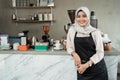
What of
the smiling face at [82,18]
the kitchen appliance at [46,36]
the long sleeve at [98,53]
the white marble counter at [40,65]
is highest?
the smiling face at [82,18]

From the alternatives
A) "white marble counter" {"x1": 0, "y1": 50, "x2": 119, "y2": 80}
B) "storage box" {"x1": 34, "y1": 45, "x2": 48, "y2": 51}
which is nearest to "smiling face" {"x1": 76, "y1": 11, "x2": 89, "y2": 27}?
"white marble counter" {"x1": 0, "y1": 50, "x2": 119, "y2": 80}

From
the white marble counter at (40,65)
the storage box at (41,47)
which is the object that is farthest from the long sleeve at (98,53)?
the storage box at (41,47)

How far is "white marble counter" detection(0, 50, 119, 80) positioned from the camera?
105 inches

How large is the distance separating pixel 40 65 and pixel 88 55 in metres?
0.75

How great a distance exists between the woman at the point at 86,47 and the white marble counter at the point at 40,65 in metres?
0.32

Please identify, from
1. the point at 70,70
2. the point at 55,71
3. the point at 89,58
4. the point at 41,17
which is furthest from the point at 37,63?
the point at 41,17

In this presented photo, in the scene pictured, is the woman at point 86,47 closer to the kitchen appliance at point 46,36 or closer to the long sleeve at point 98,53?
the long sleeve at point 98,53

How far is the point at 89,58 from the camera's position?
2.29 metres

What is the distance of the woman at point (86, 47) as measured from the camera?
87.5 inches

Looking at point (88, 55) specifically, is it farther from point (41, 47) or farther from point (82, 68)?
point (41, 47)

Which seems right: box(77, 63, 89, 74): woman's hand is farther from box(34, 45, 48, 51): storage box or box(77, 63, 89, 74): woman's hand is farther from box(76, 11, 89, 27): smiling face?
box(34, 45, 48, 51): storage box

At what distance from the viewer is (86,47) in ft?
7.48

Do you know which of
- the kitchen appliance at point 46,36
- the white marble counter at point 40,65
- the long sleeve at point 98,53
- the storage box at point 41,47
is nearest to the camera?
the long sleeve at point 98,53

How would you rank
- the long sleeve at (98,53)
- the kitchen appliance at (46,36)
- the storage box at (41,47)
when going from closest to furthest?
the long sleeve at (98,53)
the storage box at (41,47)
the kitchen appliance at (46,36)
